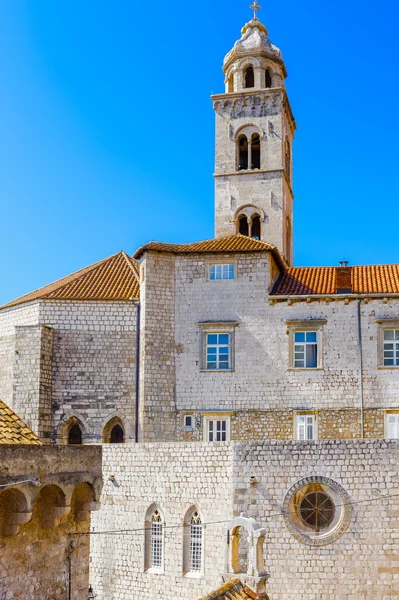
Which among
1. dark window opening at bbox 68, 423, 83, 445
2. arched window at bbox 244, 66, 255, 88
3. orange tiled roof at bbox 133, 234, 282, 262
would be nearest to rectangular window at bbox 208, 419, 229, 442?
dark window opening at bbox 68, 423, 83, 445

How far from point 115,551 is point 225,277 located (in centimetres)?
1081

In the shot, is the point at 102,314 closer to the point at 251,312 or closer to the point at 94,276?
the point at 94,276

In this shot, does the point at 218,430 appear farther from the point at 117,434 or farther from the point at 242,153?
the point at 242,153

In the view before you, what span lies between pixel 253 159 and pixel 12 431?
2776 centimetres

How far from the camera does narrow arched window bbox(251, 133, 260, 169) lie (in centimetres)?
3602

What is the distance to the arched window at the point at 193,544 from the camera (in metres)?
21.8

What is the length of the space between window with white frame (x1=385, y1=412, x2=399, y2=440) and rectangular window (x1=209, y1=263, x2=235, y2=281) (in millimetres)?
7820

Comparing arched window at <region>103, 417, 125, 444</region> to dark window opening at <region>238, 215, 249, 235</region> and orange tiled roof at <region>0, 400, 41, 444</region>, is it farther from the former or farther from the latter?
orange tiled roof at <region>0, 400, 41, 444</region>

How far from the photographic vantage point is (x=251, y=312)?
2792cm

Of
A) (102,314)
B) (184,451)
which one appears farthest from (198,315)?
(184,451)

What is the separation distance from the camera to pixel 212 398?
2750cm

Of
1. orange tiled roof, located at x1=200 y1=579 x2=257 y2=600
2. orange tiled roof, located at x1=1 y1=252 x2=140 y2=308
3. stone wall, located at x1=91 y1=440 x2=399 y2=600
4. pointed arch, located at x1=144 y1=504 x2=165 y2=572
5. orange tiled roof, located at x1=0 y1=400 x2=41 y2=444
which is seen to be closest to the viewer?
orange tiled roof, located at x1=0 y1=400 x2=41 y2=444

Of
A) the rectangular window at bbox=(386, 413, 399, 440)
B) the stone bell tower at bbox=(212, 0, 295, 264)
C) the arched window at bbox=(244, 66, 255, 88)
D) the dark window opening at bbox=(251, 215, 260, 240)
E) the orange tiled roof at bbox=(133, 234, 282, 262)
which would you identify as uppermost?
the arched window at bbox=(244, 66, 255, 88)

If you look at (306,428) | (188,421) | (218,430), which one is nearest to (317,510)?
(306,428)
